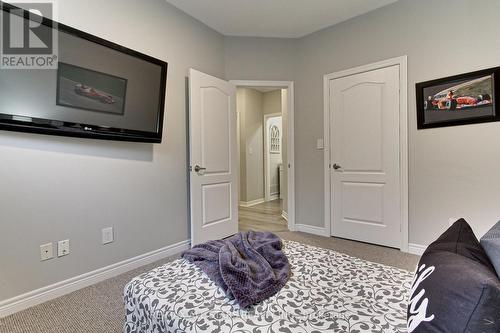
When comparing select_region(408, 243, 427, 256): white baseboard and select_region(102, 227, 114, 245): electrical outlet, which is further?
select_region(408, 243, 427, 256): white baseboard

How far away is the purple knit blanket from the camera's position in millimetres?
1014

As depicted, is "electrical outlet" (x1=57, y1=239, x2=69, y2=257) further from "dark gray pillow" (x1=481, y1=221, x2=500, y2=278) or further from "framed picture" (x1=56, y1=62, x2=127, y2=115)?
"dark gray pillow" (x1=481, y1=221, x2=500, y2=278)

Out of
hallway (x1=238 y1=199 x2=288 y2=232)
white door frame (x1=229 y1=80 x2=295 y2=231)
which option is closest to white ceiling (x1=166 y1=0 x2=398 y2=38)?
white door frame (x1=229 y1=80 x2=295 y2=231)

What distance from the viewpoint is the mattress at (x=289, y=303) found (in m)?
0.87

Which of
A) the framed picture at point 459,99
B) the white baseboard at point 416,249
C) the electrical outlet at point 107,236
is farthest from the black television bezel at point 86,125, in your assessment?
the white baseboard at point 416,249

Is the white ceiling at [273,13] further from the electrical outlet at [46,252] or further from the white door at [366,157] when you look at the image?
the electrical outlet at [46,252]

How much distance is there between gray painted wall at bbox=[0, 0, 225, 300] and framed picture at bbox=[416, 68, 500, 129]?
2433 mm

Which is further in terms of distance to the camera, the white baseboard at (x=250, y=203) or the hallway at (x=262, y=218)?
the white baseboard at (x=250, y=203)

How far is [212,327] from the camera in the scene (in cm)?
87

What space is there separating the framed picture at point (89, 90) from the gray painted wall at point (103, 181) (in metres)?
0.30

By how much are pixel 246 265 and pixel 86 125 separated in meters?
1.69

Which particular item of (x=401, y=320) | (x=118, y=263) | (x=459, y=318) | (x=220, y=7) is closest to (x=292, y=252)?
(x=401, y=320)

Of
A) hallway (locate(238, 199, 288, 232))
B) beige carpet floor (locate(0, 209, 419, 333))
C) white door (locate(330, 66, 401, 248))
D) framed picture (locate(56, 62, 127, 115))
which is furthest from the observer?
hallway (locate(238, 199, 288, 232))

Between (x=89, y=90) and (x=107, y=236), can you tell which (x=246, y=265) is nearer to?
(x=107, y=236)
